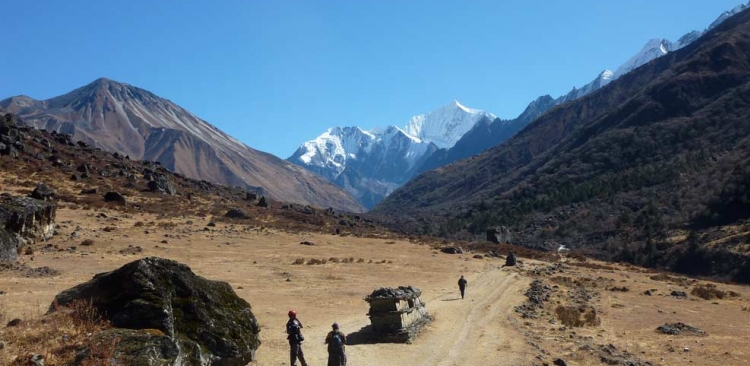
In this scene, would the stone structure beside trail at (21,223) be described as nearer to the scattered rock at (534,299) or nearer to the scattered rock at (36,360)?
the scattered rock at (36,360)

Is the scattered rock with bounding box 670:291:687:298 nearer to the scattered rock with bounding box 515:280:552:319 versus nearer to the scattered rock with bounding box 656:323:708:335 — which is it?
the scattered rock with bounding box 515:280:552:319

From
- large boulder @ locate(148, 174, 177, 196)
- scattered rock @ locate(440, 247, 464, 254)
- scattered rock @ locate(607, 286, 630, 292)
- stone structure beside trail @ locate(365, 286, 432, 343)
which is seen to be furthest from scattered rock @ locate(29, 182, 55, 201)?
scattered rock @ locate(607, 286, 630, 292)

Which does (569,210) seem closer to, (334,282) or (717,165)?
(717,165)

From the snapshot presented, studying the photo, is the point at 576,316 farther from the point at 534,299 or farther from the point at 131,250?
the point at 131,250

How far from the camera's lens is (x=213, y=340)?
1408cm

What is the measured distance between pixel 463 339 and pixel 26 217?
30124 mm

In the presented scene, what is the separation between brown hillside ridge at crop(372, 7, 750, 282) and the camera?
79625 mm

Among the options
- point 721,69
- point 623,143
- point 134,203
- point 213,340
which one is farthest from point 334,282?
point 721,69

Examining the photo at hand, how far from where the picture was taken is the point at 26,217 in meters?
35.1

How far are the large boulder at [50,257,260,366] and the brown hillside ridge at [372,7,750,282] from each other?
6742 centimetres

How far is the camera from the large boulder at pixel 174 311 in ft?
41.0

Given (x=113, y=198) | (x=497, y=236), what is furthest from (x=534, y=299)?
(x=497, y=236)

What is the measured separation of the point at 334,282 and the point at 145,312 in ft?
85.3

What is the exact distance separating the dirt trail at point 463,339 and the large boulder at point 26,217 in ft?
77.6
